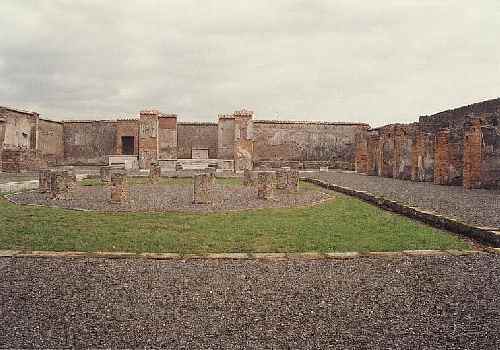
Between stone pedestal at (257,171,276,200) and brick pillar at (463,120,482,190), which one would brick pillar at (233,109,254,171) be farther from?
stone pedestal at (257,171,276,200)

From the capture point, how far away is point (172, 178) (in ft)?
60.0

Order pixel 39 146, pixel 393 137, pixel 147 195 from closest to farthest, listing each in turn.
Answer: pixel 147 195
pixel 393 137
pixel 39 146

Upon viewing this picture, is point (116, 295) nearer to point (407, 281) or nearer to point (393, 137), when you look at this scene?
point (407, 281)

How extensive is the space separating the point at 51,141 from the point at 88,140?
255 centimetres

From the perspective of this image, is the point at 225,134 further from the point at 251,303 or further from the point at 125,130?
the point at 251,303

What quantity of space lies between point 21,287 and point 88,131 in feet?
90.8

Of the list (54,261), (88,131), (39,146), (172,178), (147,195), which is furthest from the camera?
(88,131)

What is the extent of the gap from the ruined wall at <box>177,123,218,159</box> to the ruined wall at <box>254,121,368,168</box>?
3.12m

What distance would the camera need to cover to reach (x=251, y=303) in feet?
11.0

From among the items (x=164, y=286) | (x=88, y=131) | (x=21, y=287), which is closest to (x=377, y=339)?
(x=164, y=286)

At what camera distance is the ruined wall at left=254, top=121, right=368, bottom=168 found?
1144 inches

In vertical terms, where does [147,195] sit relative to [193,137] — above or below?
below

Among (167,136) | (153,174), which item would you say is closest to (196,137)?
(167,136)

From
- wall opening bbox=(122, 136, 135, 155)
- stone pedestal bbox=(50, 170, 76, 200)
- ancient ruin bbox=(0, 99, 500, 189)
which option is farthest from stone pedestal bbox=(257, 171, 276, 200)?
wall opening bbox=(122, 136, 135, 155)
